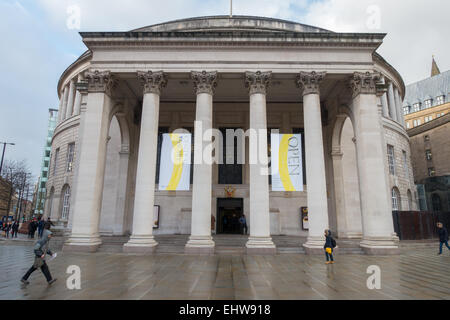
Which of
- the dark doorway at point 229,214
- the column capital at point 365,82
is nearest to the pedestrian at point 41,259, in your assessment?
the dark doorway at point 229,214

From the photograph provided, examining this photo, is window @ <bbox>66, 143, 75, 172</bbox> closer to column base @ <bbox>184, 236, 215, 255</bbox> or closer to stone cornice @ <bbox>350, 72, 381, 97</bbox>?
column base @ <bbox>184, 236, 215, 255</bbox>

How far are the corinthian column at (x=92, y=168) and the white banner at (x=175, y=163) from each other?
14.2 ft

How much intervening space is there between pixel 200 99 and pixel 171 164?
5.66m

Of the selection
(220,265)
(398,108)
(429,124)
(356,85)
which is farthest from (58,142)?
(429,124)

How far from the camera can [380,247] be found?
48.2 feet

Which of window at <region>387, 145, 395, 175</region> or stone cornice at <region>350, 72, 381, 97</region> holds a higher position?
stone cornice at <region>350, 72, 381, 97</region>

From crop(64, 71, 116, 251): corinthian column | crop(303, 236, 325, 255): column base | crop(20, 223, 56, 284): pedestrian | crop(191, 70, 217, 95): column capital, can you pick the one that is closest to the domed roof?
crop(191, 70, 217, 95): column capital

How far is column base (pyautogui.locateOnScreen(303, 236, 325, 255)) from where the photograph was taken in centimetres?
1443

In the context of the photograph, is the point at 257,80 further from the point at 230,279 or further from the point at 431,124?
the point at 431,124

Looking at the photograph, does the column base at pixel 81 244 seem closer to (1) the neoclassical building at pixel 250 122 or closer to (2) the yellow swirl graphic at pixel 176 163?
(1) the neoclassical building at pixel 250 122

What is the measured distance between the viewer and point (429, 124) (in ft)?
149

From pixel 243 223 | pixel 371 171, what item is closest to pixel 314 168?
pixel 371 171

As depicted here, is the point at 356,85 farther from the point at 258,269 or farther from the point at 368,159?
the point at 258,269

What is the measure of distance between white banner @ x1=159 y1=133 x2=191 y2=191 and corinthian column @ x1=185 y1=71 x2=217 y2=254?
11.3 feet
